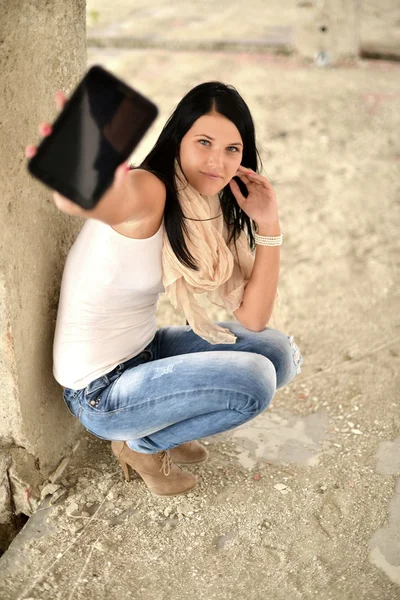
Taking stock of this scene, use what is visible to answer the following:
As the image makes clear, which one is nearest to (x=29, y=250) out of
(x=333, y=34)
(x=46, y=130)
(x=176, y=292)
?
(x=176, y=292)

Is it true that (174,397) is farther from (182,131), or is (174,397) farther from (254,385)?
(182,131)

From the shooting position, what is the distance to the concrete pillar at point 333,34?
300 inches

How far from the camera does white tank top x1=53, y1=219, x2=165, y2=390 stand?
2117 mm

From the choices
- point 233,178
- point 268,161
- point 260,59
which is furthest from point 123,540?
point 260,59

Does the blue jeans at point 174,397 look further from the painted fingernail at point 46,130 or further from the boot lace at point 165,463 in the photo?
the painted fingernail at point 46,130

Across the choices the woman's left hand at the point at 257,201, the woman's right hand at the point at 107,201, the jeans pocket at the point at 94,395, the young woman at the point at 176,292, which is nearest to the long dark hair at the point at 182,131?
the young woman at the point at 176,292

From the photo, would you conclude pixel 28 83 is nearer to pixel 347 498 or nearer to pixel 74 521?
pixel 74 521

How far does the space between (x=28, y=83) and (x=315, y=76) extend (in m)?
5.77

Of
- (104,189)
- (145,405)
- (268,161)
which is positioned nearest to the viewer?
(104,189)

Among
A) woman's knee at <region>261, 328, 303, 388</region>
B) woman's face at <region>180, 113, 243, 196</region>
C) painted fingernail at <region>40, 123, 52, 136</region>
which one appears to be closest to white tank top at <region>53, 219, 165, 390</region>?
woman's face at <region>180, 113, 243, 196</region>

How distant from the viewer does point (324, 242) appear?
4.41 metres

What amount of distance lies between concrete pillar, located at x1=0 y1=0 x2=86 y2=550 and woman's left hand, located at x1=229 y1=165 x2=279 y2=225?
1.81ft

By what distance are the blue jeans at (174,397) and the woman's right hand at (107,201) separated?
2.00ft

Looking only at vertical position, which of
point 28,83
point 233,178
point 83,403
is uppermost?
point 28,83
